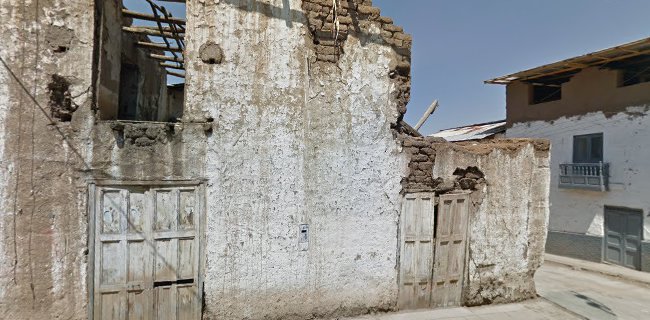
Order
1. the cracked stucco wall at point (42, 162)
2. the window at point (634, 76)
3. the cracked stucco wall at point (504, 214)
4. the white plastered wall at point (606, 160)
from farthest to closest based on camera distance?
the window at point (634, 76)
the white plastered wall at point (606, 160)
the cracked stucco wall at point (504, 214)
the cracked stucco wall at point (42, 162)

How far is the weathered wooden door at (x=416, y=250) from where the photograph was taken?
18.4 feet

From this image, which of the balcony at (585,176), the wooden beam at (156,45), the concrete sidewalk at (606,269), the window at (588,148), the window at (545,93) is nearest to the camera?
the wooden beam at (156,45)

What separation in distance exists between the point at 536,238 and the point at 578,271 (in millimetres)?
5668

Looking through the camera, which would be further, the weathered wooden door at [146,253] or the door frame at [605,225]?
the door frame at [605,225]

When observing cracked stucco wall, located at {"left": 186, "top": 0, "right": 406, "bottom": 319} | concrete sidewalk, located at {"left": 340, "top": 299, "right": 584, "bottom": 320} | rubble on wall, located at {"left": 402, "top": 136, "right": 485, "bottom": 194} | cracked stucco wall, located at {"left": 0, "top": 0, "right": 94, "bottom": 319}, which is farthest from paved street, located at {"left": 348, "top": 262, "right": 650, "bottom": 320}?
cracked stucco wall, located at {"left": 0, "top": 0, "right": 94, "bottom": 319}

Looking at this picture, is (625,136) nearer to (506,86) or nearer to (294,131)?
(506,86)

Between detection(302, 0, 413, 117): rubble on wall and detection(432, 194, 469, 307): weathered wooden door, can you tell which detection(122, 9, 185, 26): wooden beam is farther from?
detection(432, 194, 469, 307): weathered wooden door

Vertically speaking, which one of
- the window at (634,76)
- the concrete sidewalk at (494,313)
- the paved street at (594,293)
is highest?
the window at (634,76)

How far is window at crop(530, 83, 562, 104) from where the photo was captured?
42.3ft

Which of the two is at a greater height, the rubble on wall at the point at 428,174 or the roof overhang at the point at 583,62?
the roof overhang at the point at 583,62

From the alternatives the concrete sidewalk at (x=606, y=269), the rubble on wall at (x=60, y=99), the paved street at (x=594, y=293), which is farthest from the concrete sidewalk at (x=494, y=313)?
the concrete sidewalk at (x=606, y=269)

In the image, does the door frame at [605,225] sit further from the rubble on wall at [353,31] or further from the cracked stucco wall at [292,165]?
the rubble on wall at [353,31]

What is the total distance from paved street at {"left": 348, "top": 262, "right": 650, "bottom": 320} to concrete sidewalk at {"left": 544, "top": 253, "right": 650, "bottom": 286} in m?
0.17

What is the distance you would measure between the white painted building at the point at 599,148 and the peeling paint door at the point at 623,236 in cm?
3
